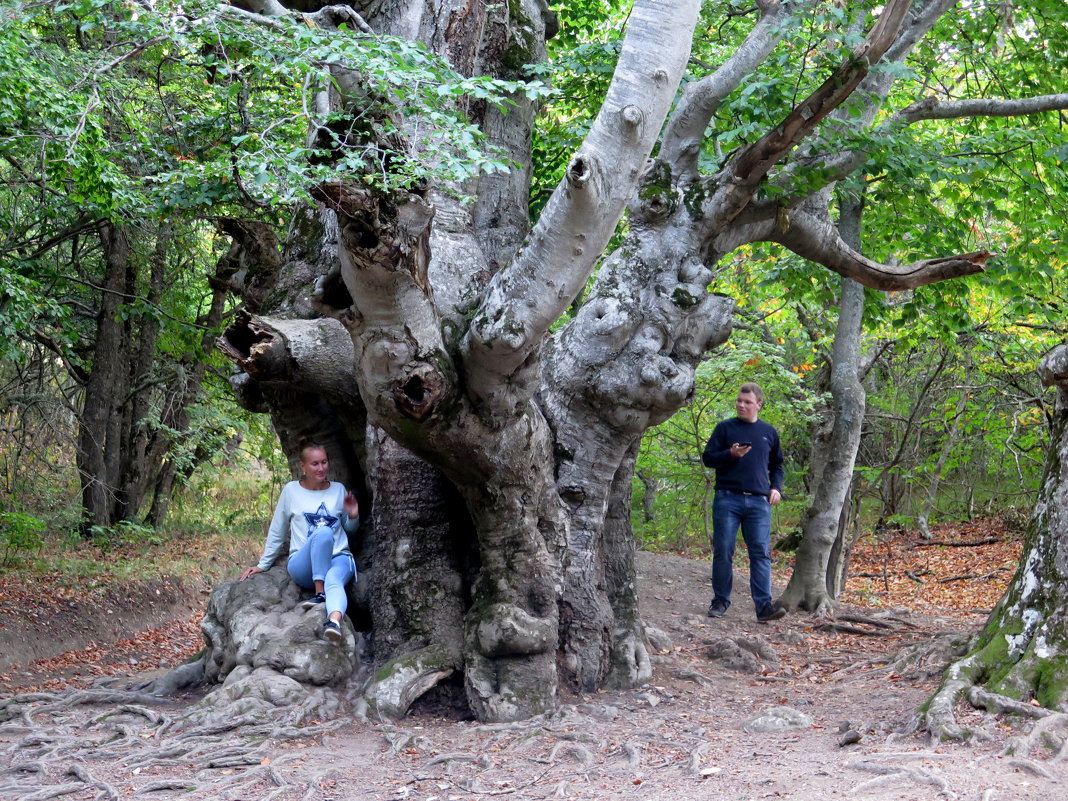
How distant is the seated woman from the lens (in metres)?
6.15

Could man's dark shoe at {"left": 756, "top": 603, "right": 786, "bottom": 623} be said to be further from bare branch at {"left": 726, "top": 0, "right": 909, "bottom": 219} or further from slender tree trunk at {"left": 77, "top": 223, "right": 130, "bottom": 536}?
slender tree trunk at {"left": 77, "top": 223, "right": 130, "bottom": 536}

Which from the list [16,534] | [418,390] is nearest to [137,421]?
[16,534]

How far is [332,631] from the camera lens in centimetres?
581

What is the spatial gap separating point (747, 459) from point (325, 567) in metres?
3.94

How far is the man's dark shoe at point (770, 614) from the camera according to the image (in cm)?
851

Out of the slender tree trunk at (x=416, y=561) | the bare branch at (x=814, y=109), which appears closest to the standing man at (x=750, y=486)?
the bare branch at (x=814, y=109)

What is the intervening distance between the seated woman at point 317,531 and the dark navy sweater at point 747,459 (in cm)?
336

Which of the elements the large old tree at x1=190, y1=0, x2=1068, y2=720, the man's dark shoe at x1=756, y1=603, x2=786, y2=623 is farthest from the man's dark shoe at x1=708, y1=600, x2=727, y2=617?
the large old tree at x1=190, y1=0, x2=1068, y2=720

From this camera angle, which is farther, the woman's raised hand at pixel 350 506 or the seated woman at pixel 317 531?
the woman's raised hand at pixel 350 506

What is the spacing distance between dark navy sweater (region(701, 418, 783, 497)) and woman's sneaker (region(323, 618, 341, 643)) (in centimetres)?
369

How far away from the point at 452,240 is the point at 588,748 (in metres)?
3.31

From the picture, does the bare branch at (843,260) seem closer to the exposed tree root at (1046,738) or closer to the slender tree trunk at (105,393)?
the exposed tree root at (1046,738)

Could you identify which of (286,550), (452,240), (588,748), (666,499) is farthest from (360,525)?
(666,499)

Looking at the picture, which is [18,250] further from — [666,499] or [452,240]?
[666,499]
